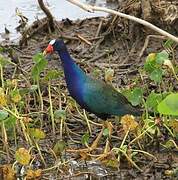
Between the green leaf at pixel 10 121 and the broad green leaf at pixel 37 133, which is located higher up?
the green leaf at pixel 10 121

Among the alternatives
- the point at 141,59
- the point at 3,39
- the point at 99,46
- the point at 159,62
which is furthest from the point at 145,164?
the point at 3,39

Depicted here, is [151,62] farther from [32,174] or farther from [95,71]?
[32,174]

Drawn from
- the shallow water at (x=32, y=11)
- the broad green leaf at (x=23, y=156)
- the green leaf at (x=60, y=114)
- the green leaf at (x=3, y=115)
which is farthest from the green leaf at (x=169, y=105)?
the shallow water at (x=32, y=11)

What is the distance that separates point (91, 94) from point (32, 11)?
372 cm

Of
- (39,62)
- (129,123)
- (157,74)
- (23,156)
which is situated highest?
(39,62)

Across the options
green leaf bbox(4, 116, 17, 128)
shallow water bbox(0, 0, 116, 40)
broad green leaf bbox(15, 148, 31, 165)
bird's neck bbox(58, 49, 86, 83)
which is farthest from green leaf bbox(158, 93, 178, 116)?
shallow water bbox(0, 0, 116, 40)

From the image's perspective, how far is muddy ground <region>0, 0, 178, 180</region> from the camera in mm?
5117

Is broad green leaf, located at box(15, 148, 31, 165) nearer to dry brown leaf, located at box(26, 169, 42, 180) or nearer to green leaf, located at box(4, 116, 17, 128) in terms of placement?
dry brown leaf, located at box(26, 169, 42, 180)

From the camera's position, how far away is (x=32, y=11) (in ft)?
29.4

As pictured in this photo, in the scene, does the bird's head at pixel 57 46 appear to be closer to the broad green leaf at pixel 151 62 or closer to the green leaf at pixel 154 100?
the broad green leaf at pixel 151 62

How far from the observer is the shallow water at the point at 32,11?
860cm

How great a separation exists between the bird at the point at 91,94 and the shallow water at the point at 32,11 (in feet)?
9.39

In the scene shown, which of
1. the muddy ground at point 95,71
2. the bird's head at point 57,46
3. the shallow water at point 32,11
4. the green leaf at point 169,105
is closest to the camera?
the green leaf at point 169,105

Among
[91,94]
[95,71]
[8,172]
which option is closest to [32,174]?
[8,172]
